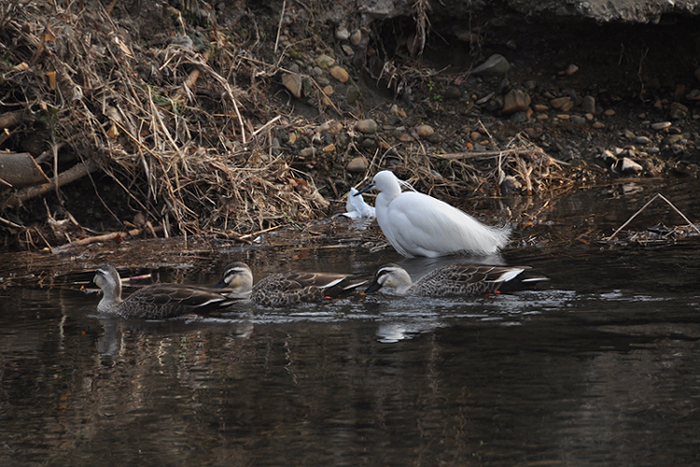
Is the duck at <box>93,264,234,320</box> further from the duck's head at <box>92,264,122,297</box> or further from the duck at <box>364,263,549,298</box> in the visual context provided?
the duck at <box>364,263,549,298</box>

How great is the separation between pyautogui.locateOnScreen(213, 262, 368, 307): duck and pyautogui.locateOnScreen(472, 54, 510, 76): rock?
7668 millimetres

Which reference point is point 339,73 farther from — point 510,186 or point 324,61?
point 510,186

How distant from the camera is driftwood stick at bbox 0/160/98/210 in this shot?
9.04m

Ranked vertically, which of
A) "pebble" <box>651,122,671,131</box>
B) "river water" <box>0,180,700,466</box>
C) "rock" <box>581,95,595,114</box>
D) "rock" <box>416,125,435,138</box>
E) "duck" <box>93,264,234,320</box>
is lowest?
"river water" <box>0,180,700,466</box>

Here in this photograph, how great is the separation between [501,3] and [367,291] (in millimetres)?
8051

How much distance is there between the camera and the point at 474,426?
386cm

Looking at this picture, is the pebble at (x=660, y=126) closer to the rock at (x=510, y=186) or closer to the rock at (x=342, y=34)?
the rock at (x=510, y=186)

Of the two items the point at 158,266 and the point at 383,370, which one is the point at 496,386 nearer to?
the point at 383,370

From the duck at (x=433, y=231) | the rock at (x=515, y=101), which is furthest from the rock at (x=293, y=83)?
the duck at (x=433, y=231)

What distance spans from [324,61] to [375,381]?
28.3ft

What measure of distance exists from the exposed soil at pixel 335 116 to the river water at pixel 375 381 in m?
3.05

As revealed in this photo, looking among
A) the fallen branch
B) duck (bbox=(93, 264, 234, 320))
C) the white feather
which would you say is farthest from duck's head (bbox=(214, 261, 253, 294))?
the white feather

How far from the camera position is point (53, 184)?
919cm

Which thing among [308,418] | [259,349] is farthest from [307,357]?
[308,418]
